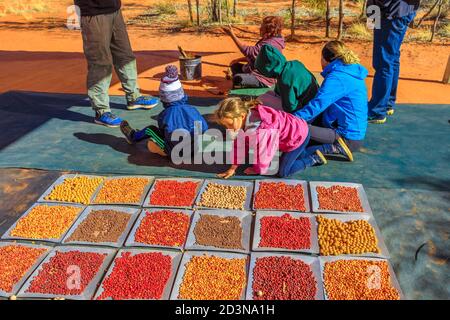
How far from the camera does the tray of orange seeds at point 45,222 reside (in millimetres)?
3041

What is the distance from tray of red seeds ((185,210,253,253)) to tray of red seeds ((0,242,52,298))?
3.49 ft

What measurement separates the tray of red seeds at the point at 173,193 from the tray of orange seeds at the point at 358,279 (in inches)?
49.4

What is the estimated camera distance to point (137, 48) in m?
10.2

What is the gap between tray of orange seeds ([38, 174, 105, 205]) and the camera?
11.4 ft

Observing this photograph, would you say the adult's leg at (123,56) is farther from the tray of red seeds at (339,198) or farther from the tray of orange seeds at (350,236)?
the tray of orange seeds at (350,236)

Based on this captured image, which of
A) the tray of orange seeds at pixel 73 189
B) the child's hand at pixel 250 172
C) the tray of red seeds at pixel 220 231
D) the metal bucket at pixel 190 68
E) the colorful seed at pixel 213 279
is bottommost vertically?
the colorful seed at pixel 213 279

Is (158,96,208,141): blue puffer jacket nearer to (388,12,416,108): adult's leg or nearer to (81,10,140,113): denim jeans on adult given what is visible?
(81,10,140,113): denim jeans on adult

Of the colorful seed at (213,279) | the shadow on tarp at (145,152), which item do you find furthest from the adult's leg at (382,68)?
the colorful seed at (213,279)

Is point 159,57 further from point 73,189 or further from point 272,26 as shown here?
point 73,189

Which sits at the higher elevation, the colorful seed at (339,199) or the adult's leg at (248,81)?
the adult's leg at (248,81)

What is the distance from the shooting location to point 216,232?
303 centimetres

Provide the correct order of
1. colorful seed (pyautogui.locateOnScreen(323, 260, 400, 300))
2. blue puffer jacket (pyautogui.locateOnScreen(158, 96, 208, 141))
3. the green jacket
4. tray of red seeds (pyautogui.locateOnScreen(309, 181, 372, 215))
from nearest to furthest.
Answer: colorful seed (pyautogui.locateOnScreen(323, 260, 400, 300)), tray of red seeds (pyautogui.locateOnScreen(309, 181, 372, 215)), blue puffer jacket (pyautogui.locateOnScreen(158, 96, 208, 141)), the green jacket

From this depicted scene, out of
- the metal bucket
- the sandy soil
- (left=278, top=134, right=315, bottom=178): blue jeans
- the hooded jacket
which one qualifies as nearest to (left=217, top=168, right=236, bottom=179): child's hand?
(left=278, top=134, right=315, bottom=178): blue jeans

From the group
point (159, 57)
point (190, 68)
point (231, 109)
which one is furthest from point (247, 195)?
point (159, 57)
